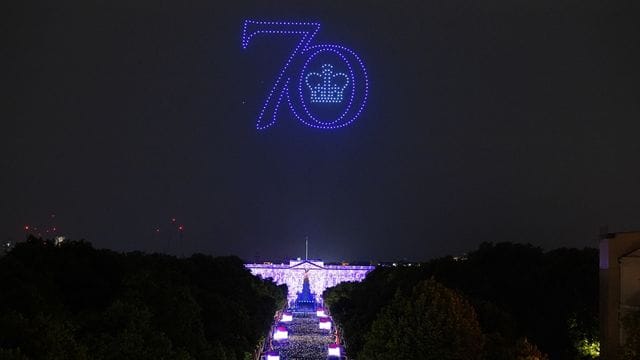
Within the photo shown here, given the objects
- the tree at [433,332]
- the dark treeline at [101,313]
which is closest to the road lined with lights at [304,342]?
the dark treeline at [101,313]

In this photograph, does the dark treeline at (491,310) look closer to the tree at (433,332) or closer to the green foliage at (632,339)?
the tree at (433,332)

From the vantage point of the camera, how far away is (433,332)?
32750 mm

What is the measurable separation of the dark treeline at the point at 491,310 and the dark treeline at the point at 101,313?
22.5 feet

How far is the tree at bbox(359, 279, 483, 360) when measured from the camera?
31859 mm

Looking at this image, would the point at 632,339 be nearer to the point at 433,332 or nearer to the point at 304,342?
the point at 433,332

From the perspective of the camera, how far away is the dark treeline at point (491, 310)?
3256 cm

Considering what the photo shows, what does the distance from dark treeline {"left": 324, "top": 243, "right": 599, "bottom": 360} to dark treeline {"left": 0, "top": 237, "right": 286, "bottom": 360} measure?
685 centimetres

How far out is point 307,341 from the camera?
7494 cm

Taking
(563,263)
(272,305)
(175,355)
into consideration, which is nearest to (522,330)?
(563,263)

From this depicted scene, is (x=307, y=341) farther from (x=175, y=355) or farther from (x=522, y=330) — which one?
(x=175, y=355)

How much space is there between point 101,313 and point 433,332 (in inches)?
427

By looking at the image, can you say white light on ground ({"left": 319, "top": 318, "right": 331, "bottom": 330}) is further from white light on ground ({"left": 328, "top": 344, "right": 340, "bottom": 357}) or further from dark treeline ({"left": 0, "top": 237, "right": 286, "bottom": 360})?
white light on ground ({"left": 328, "top": 344, "right": 340, "bottom": 357})

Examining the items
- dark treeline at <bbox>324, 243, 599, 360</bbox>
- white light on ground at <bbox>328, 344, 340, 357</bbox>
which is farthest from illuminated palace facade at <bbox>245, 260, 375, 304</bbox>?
white light on ground at <bbox>328, 344, 340, 357</bbox>

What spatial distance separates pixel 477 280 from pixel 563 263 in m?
5.64
